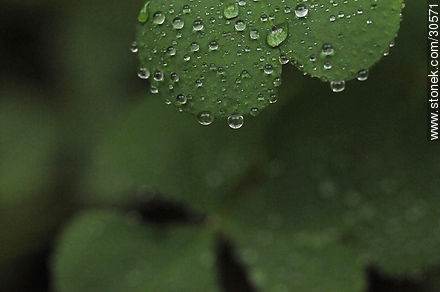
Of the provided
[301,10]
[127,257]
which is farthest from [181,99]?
[127,257]

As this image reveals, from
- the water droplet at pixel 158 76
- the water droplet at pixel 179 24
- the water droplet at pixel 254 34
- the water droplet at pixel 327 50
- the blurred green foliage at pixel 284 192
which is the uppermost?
the water droplet at pixel 179 24

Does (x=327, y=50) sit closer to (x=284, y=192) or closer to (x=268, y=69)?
(x=268, y=69)

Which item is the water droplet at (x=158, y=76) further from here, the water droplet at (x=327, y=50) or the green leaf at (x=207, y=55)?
the water droplet at (x=327, y=50)

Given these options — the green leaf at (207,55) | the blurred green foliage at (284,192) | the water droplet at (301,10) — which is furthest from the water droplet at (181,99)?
the blurred green foliage at (284,192)

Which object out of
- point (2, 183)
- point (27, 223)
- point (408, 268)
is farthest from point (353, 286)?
point (2, 183)

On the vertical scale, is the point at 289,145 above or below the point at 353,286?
above

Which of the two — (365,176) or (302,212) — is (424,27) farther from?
(302,212)
